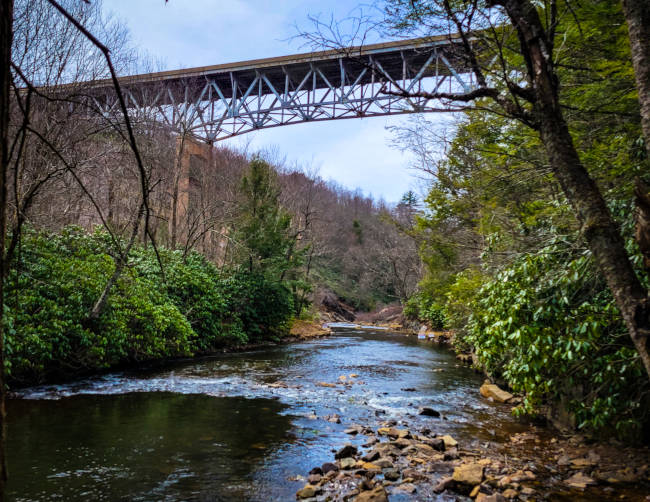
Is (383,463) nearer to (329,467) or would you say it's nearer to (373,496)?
(329,467)

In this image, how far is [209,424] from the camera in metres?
7.56

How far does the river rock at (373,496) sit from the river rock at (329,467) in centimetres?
82

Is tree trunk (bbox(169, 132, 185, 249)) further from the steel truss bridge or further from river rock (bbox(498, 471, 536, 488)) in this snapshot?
river rock (bbox(498, 471, 536, 488))

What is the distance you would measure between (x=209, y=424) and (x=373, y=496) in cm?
376

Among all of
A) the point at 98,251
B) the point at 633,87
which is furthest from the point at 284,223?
the point at 633,87

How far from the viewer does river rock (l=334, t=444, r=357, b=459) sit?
19.7ft

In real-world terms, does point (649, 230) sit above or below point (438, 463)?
above

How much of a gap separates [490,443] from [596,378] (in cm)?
205

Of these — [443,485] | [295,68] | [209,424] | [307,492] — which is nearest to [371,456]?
[443,485]

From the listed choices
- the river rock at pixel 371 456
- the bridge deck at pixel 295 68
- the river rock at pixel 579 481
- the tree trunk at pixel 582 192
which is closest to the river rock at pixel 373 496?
the river rock at pixel 371 456

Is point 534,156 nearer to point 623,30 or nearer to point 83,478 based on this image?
point 623,30

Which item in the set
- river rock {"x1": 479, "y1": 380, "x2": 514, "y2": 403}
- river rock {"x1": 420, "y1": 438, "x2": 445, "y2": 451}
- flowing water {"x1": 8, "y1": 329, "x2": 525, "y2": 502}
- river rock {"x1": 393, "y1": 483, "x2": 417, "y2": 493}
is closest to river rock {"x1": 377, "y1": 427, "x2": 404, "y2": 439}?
river rock {"x1": 420, "y1": 438, "x2": 445, "y2": 451}

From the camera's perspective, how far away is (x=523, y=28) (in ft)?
10.2

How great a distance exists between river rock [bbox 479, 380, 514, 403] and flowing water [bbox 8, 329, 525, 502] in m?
0.28
